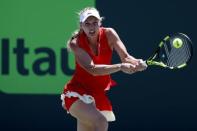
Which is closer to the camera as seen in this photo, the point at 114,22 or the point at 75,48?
the point at 75,48

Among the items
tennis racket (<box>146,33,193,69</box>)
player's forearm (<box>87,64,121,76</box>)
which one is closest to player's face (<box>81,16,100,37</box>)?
player's forearm (<box>87,64,121,76</box>)

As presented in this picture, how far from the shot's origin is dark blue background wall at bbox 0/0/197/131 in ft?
23.7

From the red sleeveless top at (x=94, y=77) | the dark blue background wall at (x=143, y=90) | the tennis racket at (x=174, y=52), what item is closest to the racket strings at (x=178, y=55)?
the tennis racket at (x=174, y=52)

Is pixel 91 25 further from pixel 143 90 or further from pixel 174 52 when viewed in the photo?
pixel 143 90

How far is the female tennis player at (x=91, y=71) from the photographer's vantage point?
17.3 feet

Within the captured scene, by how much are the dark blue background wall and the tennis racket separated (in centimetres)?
162

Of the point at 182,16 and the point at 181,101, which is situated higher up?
the point at 182,16

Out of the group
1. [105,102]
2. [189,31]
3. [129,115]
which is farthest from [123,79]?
[105,102]

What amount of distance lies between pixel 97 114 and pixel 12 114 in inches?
90.0

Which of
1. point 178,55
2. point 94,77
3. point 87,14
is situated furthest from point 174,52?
point 87,14

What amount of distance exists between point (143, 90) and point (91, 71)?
206 cm

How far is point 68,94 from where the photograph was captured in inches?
216

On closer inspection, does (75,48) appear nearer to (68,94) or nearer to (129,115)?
(68,94)

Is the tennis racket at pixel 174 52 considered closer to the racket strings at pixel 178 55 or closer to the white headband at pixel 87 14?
the racket strings at pixel 178 55
